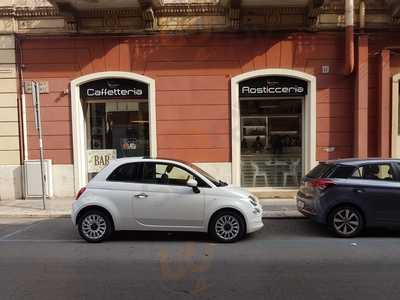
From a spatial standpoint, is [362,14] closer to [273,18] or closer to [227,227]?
→ [273,18]

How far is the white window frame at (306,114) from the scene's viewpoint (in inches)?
476

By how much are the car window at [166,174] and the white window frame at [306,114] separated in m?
5.08

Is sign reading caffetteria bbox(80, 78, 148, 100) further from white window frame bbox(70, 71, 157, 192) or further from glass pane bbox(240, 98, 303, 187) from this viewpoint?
glass pane bbox(240, 98, 303, 187)

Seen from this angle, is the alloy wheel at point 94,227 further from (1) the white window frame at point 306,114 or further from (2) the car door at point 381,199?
(1) the white window frame at point 306,114

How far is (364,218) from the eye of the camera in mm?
7492

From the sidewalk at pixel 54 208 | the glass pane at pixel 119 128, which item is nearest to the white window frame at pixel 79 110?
the glass pane at pixel 119 128

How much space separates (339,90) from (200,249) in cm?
764

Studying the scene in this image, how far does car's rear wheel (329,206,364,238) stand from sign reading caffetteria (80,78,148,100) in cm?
701

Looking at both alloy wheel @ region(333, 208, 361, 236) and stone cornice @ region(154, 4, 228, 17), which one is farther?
stone cornice @ region(154, 4, 228, 17)

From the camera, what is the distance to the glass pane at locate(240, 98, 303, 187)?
1269 cm

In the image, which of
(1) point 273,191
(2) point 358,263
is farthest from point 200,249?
(1) point 273,191

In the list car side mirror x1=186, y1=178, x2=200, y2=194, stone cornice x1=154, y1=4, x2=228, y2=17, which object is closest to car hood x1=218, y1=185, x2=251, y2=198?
car side mirror x1=186, y1=178, x2=200, y2=194

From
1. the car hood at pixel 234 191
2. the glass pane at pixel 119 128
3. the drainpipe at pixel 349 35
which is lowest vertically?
the car hood at pixel 234 191

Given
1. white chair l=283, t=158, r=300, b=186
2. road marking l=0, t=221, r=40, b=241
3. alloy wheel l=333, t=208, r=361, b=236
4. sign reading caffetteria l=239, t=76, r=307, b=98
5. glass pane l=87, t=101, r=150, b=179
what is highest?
sign reading caffetteria l=239, t=76, r=307, b=98
